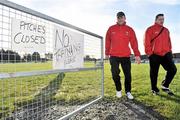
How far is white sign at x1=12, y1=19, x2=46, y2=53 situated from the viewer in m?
4.89

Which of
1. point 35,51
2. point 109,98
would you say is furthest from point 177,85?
point 35,51

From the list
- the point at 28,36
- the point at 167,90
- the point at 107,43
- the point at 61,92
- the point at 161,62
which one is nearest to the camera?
the point at 28,36

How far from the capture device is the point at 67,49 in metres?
6.68

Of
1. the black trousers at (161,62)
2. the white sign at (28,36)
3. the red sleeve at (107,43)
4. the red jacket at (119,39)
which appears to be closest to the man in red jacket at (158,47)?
the black trousers at (161,62)

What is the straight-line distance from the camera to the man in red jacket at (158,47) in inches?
360

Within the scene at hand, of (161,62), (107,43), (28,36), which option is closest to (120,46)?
(107,43)

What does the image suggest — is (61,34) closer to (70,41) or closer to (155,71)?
(70,41)

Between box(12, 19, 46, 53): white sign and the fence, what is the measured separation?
0.14 feet

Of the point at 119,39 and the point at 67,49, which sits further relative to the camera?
the point at 119,39

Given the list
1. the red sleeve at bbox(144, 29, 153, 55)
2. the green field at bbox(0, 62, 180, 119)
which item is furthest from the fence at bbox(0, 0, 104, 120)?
the red sleeve at bbox(144, 29, 153, 55)

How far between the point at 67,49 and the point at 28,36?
157cm

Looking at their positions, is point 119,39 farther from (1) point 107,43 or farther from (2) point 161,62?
(2) point 161,62

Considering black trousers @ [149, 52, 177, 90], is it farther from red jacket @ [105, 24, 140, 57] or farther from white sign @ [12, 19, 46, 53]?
white sign @ [12, 19, 46, 53]

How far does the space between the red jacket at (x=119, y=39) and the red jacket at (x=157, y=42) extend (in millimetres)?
746
